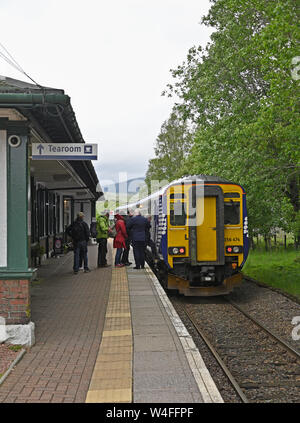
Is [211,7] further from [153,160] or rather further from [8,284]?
[153,160]

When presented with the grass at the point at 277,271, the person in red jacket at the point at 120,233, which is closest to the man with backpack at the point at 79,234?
the person in red jacket at the point at 120,233

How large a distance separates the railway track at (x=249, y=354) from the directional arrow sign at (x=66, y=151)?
3462 millimetres

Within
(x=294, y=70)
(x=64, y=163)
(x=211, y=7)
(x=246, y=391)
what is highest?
(x=211, y=7)

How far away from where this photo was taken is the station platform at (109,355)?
475cm

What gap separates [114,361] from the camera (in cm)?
575

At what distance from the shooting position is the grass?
13.9m

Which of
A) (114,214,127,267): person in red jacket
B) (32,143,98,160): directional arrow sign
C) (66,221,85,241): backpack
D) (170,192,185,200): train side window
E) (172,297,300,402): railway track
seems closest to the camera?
(172,297,300,402): railway track

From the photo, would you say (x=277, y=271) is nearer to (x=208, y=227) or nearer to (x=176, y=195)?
(x=208, y=227)

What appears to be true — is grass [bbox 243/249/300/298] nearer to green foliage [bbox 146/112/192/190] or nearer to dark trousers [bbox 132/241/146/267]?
dark trousers [bbox 132/241/146/267]

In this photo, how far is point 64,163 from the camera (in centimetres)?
1218

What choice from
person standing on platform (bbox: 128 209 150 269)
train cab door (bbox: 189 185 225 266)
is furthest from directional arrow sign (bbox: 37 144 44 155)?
person standing on platform (bbox: 128 209 150 269)

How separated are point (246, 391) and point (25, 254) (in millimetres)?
3267

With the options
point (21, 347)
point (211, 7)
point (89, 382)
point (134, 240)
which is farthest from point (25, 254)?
point (211, 7)

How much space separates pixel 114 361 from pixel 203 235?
20.1ft
